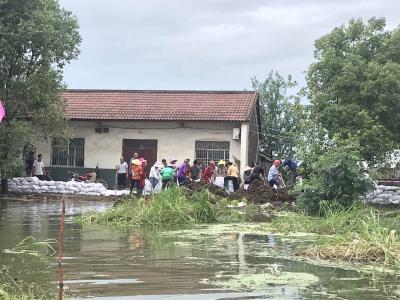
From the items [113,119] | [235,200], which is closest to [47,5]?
[113,119]

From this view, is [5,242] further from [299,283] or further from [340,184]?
[340,184]

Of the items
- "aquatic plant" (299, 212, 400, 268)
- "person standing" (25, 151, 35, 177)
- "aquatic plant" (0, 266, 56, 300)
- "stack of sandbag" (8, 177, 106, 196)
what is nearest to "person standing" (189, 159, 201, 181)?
"stack of sandbag" (8, 177, 106, 196)

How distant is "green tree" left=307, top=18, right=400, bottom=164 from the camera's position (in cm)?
2494

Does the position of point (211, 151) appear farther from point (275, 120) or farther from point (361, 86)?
point (275, 120)

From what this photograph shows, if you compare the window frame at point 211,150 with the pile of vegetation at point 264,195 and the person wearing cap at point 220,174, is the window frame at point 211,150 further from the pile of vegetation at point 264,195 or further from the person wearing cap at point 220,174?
the pile of vegetation at point 264,195

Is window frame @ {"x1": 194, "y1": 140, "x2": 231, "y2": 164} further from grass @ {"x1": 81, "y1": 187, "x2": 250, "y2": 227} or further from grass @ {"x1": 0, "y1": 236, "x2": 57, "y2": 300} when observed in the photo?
grass @ {"x1": 0, "y1": 236, "x2": 57, "y2": 300}

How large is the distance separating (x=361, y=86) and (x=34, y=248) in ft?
63.1

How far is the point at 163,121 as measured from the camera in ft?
97.6

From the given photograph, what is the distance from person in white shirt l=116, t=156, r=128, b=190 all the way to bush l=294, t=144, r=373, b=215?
38.2 ft

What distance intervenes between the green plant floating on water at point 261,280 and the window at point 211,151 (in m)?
22.3

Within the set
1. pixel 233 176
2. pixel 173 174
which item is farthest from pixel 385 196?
pixel 173 174

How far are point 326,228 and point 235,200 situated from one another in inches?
271

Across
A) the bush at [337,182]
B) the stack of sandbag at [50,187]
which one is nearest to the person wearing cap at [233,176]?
the stack of sandbag at [50,187]

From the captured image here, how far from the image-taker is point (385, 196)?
21328 mm
